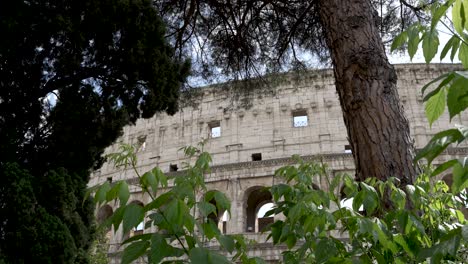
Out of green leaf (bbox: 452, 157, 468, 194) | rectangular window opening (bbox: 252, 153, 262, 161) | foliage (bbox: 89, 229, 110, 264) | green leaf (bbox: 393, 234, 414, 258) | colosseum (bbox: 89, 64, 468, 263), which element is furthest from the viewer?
rectangular window opening (bbox: 252, 153, 262, 161)

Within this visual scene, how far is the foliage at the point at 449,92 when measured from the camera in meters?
1.06

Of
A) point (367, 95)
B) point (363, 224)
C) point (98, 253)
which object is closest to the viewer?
point (363, 224)

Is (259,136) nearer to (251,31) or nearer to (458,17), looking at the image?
(251,31)

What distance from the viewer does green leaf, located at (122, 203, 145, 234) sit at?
129 centimetres

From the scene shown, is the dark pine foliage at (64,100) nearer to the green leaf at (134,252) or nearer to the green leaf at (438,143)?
the green leaf at (134,252)

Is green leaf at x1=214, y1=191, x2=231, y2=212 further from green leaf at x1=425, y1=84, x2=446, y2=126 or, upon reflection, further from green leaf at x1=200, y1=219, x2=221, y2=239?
green leaf at x1=425, y1=84, x2=446, y2=126

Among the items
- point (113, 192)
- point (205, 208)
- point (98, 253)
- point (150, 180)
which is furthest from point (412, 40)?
point (98, 253)

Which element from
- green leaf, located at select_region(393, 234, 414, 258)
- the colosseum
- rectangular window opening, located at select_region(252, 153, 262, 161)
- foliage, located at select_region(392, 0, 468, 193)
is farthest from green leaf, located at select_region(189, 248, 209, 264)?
rectangular window opening, located at select_region(252, 153, 262, 161)

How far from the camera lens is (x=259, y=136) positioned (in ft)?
77.6

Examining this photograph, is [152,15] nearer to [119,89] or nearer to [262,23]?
[119,89]

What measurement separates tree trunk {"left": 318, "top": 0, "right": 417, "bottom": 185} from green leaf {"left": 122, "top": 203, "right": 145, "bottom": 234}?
6.26 feet

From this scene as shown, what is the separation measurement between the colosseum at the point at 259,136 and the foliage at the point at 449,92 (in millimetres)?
19452

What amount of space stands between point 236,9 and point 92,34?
236 cm

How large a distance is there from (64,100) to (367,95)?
15.3 ft
